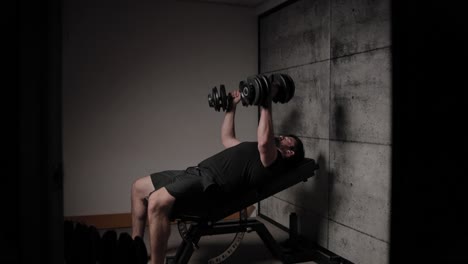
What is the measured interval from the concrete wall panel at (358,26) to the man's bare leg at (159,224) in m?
1.48

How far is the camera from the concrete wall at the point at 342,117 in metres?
2.26

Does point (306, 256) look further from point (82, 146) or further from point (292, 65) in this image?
point (82, 146)

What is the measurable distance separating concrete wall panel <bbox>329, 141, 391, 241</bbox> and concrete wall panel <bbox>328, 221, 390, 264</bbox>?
0.15ft

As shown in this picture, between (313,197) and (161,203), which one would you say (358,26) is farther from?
(161,203)

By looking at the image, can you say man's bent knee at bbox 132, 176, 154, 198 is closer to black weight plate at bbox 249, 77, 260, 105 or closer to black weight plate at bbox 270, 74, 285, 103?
black weight plate at bbox 249, 77, 260, 105

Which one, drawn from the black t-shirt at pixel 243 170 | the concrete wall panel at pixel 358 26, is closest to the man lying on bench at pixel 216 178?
the black t-shirt at pixel 243 170

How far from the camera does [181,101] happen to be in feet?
11.7

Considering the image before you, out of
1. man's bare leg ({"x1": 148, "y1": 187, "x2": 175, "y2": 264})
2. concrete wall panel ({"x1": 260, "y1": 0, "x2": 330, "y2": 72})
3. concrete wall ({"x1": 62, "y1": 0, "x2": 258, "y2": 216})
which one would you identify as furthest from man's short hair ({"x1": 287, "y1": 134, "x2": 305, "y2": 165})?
concrete wall ({"x1": 62, "y1": 0, "x2": 258, "y2": 216})

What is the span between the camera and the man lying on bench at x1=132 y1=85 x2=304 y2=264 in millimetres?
2326
